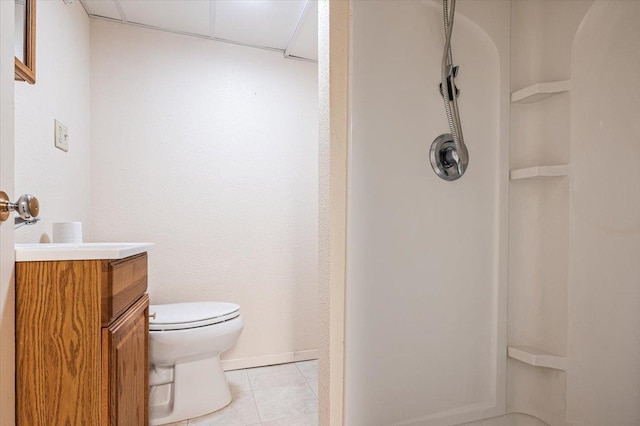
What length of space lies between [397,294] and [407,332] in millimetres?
125

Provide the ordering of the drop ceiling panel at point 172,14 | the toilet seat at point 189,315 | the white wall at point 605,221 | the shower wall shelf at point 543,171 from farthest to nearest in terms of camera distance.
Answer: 1. the drop ceiling panel at point 172,14
2. the toilet seat at point 189,315
3. the shower wall shelf at point 543,171
4. the white wall at point 605,221

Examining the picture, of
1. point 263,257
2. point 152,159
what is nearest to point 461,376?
point 263,257

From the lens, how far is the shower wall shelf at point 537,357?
1.06 metres

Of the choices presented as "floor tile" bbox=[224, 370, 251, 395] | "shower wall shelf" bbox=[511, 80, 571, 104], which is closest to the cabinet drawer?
"floor tile" bbox=[224, 370, 251, 395]

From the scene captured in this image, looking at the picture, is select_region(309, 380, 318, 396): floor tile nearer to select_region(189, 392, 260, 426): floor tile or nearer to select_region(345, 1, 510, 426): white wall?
select_region(189, 392, 260, 426): floor tile

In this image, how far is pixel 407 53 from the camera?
3.46ft

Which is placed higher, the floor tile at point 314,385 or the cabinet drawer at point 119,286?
the cabinet drawer at point 119,286

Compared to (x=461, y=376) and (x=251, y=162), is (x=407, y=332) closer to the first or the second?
(x=461, y=376)

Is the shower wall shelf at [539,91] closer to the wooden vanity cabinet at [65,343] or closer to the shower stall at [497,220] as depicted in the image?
the shower stall at [497,220]

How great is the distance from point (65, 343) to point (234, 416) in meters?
0.95

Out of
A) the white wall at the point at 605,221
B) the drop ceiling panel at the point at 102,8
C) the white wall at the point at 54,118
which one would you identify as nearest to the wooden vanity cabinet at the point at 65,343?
the white wall at the point at 54,118

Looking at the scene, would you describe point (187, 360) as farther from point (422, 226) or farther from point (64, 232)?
point (422, 226)

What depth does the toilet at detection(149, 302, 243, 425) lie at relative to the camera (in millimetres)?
1435

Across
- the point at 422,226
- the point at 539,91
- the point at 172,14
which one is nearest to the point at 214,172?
the point at 172,14
